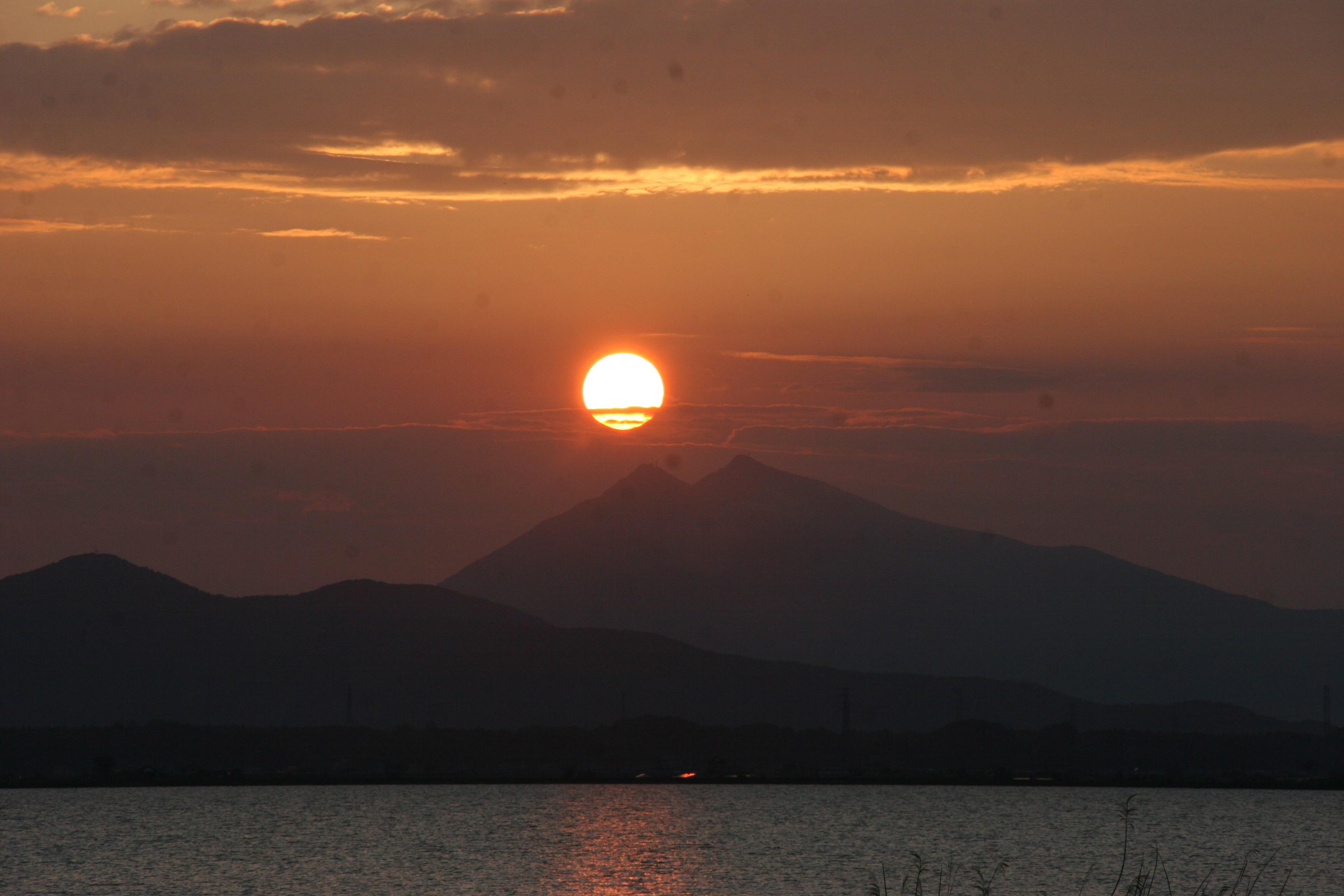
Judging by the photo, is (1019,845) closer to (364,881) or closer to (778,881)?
(778,881)

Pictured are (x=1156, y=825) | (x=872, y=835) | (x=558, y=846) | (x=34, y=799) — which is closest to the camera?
(x=558, y=846)

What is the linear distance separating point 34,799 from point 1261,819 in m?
154

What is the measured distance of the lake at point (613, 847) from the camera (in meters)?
105

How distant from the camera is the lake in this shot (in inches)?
4149

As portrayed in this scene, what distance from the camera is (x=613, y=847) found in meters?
135

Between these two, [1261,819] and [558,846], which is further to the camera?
[1261,819]

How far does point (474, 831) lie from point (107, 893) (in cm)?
5372

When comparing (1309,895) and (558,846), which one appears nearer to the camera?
(1309,895)

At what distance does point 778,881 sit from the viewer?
350 ft

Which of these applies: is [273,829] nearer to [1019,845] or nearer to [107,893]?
[107,893]

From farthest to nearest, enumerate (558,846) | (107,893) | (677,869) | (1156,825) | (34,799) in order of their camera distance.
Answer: (34,799), (1156,825), (558,846), (677,869), (107,893)

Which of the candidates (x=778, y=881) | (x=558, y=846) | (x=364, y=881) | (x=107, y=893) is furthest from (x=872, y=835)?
(x=107, y=893)

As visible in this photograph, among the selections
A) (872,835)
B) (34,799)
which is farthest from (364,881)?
(34,799)

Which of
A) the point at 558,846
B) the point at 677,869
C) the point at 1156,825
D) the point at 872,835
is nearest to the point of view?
the point at 677,869
